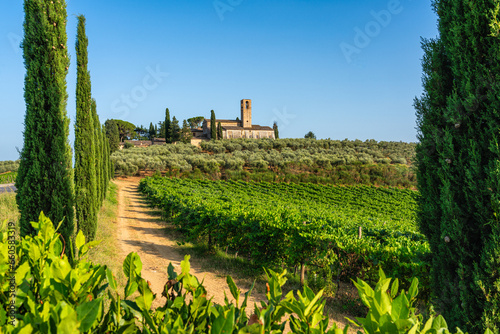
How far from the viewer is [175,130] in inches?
2667

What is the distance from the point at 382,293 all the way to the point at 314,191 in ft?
106

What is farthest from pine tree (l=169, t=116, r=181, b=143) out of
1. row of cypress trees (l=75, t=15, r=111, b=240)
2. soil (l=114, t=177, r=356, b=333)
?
row of cypress trees (l=75, t=15, r=111, b=240)

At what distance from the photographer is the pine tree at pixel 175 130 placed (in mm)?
66938

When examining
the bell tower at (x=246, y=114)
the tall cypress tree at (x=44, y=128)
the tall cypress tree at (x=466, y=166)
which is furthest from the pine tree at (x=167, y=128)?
the tall cypress tree at (x=466, y=166)

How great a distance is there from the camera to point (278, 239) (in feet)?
25.5

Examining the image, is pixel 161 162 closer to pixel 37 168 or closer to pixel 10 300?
pixel 37 168

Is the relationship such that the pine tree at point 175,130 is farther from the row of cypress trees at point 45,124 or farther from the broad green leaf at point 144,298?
the broad green leaf at point 144,298

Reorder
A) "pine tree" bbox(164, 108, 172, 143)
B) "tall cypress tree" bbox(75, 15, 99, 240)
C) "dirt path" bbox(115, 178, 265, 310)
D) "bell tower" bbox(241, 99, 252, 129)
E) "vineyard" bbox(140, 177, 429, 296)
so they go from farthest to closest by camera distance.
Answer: "bell tower" bbox(241, 99, 252, 129), "pine tree" bbox(164, 108, 172, 143), "tall cypress tree" bbox(75, 15, 99, 240), "dirt path" bbox(115, 178, 265, 310), "vineyard" bbox(140, 177, 429, 296)

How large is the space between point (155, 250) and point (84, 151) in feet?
13.3

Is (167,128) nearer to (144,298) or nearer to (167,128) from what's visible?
(167,128)

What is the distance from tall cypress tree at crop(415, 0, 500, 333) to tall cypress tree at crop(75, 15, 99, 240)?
9457 mm

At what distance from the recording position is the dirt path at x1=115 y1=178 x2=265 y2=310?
7002 millimetres

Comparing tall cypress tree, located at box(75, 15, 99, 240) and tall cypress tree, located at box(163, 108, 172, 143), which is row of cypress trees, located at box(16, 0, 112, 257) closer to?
tall cypress tree, located at box(75, 15, 99, 240)

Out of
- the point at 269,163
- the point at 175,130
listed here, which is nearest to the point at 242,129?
the point at 175,130
